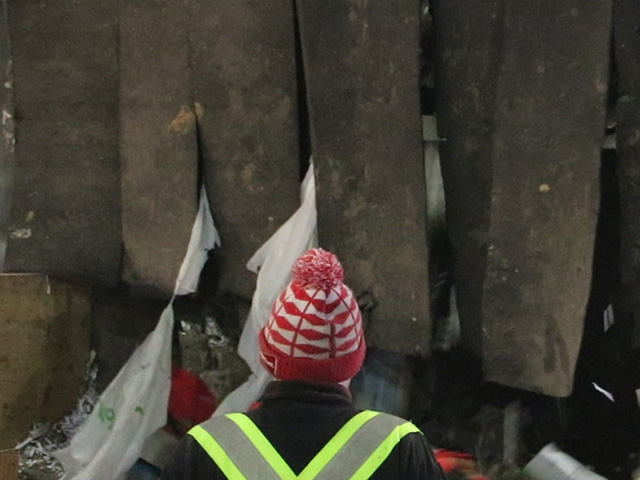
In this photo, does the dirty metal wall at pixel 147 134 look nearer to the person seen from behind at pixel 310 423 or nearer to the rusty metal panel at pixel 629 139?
the rusty metal panel at pixel 629 139

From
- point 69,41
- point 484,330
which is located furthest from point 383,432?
point 69,41

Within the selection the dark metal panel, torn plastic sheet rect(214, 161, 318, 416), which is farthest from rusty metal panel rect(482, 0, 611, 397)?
the dark metal panel

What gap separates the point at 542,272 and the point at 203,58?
4.09 ft

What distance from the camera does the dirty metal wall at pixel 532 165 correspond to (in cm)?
201

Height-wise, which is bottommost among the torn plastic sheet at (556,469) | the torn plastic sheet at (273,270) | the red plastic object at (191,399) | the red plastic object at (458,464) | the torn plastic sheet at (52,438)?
the torn plastic sheet at (52,438)

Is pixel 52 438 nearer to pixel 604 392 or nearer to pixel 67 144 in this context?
pixel 67 144

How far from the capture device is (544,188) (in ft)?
6.73

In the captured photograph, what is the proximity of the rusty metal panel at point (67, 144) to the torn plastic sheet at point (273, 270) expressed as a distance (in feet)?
2.09

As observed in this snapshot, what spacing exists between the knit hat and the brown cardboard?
1.64 metres

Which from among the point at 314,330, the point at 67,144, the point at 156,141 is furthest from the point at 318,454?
the point at 67,144

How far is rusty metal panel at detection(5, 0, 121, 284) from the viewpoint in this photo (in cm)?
275

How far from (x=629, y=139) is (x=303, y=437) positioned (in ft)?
4.17

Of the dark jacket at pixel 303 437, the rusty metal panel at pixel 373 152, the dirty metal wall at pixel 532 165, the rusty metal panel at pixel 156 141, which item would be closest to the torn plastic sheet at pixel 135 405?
the rusty metal panel at pixel 156 141

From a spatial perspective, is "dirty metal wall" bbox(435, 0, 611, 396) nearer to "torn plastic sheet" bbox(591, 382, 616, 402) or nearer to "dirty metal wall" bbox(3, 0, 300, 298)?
"torn plastic sheet" bbox(591, 382, 616, 402)
